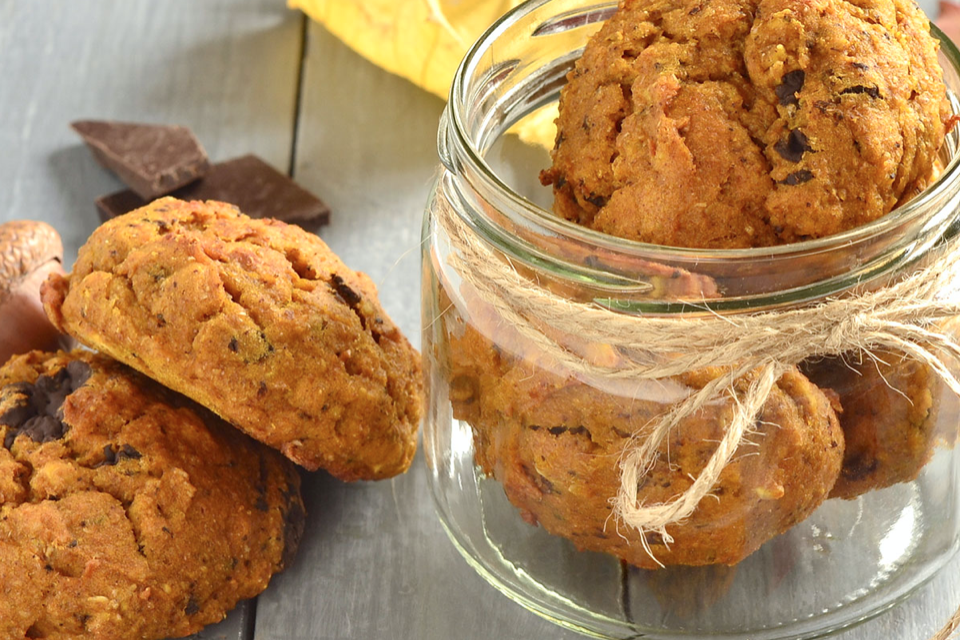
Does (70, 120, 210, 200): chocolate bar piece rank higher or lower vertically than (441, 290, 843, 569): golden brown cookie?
lower

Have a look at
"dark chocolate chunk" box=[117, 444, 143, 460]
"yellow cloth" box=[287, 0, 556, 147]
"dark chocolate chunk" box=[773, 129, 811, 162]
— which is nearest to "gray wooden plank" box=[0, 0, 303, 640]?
"yellow cloth" box=[287, 0, 556, 147]

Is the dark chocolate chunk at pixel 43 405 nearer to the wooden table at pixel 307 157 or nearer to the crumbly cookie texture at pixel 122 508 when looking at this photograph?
the crumbly cookie texture at pixel 122 508

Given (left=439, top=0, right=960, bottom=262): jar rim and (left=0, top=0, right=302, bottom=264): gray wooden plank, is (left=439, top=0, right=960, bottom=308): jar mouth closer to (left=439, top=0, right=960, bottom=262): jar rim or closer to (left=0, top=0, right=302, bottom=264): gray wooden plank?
(left=439, top=0, right=960, bottom=262): jar rim

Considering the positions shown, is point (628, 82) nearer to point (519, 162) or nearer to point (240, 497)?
point (519, 162)

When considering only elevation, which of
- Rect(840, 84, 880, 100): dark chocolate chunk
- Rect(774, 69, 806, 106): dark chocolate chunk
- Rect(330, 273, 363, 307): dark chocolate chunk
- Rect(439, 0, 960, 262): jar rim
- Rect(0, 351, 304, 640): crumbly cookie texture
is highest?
Rect(840, 84, 880, 100): dark chocolate chunk

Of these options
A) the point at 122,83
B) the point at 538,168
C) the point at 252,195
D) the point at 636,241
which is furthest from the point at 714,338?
the point at 122,83

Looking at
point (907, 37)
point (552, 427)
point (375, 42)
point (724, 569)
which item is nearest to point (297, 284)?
point (552, 427)

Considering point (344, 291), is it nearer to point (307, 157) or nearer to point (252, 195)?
point (252, 195)

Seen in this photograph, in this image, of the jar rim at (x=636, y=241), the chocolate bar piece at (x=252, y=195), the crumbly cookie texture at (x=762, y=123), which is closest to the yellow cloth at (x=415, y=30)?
the chocolate bar piece at (x=252, y=195)
